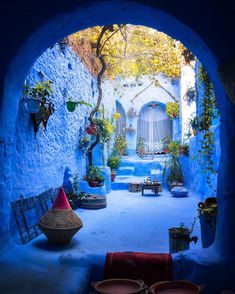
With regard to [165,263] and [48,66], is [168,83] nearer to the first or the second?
[48,66]

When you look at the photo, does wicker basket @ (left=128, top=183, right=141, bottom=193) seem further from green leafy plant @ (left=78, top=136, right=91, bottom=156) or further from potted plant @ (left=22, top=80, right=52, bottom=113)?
potted plant @ (left=22, top=80, right=52, bottom=113)

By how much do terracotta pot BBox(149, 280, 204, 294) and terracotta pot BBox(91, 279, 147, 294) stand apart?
0.09 metres

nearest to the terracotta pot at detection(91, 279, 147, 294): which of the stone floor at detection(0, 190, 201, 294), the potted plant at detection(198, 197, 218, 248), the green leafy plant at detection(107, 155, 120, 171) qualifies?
the stone floor at detection(0, 190, 201, 294)

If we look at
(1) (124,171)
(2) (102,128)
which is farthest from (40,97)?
(1) (124,171)

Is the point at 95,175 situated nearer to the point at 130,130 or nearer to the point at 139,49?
the point at 139,49

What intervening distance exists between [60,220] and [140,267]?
4.59ft

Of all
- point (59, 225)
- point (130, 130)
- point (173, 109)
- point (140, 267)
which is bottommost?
point (140, 267)

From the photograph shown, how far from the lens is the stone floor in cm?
259

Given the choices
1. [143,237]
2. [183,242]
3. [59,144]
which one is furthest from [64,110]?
[183,242]

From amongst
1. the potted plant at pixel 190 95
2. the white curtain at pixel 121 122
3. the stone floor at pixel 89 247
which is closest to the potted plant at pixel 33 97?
the stone floor at pixel 89 247

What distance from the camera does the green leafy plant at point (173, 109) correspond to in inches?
566

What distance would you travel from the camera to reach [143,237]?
439cm

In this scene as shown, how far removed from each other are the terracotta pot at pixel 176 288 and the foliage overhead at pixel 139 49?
273 inches

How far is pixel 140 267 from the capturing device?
287cm
